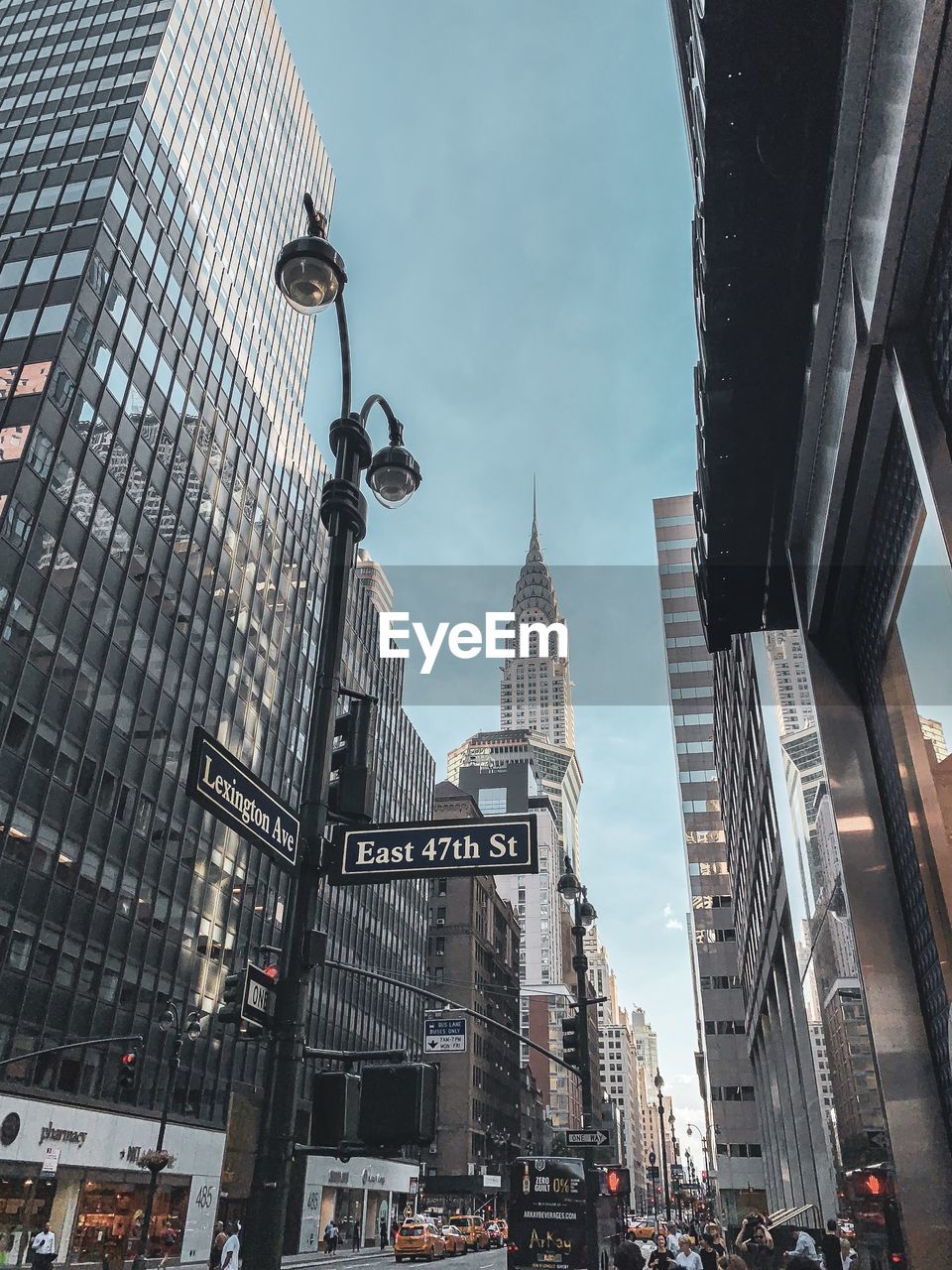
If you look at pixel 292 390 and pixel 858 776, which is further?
pixel 292 390

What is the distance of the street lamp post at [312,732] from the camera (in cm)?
533

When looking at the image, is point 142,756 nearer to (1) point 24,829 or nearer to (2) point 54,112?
(1) point 24,829

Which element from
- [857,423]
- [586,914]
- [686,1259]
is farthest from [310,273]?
[586,914]

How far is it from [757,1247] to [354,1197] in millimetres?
57750

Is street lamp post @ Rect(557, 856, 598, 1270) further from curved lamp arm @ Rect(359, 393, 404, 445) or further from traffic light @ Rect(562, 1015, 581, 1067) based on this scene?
curved lamp arm @ Rect(359, 393, 404, 445)

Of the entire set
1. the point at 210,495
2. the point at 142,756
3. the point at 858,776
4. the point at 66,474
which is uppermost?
the point at 210,495

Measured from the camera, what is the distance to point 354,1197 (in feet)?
213

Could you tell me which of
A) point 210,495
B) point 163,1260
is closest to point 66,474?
point 210,495

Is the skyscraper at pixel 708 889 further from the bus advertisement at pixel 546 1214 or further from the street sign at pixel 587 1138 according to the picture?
the street sign at pixel 587 1138

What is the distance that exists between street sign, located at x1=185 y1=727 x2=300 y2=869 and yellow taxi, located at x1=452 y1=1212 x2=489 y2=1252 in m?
53.4

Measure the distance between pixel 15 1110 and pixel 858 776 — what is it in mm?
32710

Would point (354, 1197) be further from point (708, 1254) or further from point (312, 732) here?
point (312, 732)

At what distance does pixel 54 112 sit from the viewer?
47781 mm

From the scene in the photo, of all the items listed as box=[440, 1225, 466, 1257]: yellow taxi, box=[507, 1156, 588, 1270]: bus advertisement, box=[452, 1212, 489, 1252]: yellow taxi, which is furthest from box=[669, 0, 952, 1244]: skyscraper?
box=[452, 1212, 489, 1252]: yellow taxi
